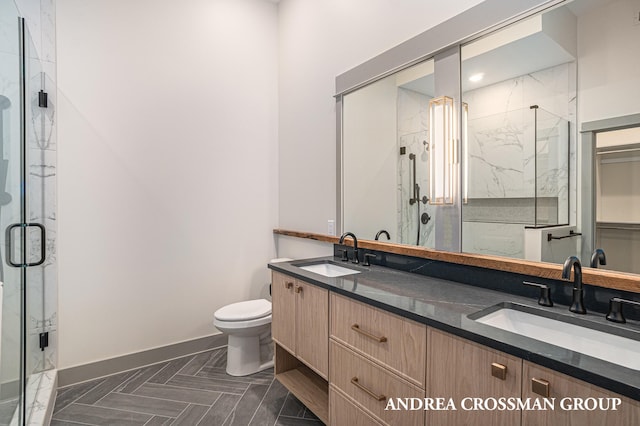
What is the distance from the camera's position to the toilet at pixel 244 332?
2.42 metres

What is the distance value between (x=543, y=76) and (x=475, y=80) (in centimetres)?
31

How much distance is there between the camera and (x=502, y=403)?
984mm

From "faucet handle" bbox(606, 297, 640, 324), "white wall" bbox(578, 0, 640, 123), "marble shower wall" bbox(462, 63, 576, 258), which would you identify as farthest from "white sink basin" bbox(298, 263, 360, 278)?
"white wall" bbox(578, 0, 640, 123)

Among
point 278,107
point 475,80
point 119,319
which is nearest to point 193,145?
point 278,107

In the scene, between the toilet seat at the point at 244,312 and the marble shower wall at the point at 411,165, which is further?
the toilet seat at the point at 244,312

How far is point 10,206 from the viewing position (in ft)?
5.57

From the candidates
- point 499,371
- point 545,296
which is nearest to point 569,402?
point 499,371

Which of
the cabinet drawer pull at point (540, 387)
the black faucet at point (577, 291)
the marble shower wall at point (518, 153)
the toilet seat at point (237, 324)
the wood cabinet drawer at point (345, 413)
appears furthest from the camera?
the toilet seat at point (237, 324)

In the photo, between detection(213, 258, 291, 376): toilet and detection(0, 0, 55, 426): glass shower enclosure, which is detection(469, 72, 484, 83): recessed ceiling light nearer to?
detection(213, 258, 291, 376): toilet

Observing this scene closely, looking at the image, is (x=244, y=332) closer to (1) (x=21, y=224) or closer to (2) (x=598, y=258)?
(1) (x=21, y=224)

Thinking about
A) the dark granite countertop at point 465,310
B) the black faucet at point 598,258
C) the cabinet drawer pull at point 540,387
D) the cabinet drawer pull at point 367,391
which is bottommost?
the cabinet drawer pull at point 367,391

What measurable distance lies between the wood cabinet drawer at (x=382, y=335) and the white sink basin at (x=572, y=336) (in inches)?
10.0

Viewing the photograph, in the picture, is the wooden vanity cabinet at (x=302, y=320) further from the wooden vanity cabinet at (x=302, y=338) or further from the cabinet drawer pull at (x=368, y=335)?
the cabinet drawer pull at (x=368, y=335)

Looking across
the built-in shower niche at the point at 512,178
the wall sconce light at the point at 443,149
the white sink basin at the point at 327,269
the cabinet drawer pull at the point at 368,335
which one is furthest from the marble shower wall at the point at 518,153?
the white sink basin at the point at 327,269
